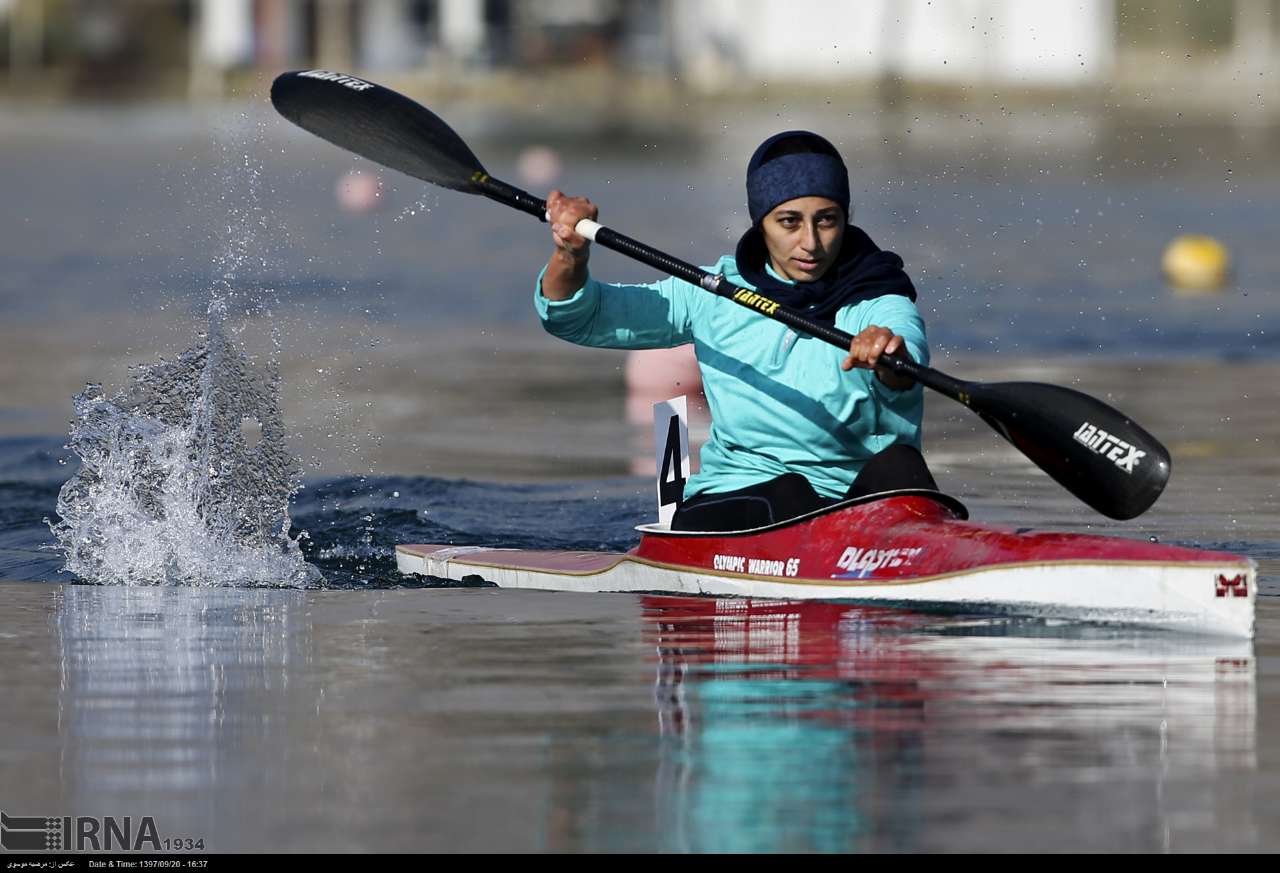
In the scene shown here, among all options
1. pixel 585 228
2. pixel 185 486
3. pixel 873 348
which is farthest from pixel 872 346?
pixel 185 486

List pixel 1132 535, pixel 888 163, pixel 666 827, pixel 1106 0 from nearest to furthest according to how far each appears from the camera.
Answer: pixel 666 827 < pixel 1132 535 < pixel 888 163 < pixel 1106 0

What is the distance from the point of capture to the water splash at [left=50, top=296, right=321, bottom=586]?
7.89 meters

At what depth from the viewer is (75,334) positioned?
17.9 meters

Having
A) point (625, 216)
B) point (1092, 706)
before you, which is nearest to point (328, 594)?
point (1092, 706)

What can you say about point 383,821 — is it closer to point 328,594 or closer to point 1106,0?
point 328,594

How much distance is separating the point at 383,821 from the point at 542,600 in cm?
324

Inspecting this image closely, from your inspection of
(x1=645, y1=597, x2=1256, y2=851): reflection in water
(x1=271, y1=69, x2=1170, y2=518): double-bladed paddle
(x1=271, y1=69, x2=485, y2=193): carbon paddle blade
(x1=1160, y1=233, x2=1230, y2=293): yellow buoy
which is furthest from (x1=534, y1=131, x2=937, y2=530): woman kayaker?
(x1=1160, y1=233, x2=1230, y2=293): yellow buoy

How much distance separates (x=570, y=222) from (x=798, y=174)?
2.52 feet

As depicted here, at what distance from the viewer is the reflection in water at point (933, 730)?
4090mm

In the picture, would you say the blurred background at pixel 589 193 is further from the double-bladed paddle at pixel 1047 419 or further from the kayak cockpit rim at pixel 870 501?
the kayak cockpit rim at pixel 870 501

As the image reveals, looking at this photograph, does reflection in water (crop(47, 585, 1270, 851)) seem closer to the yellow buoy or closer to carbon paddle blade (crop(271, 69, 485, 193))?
carbon paddle blade (crop(271, 69, 485, 193))

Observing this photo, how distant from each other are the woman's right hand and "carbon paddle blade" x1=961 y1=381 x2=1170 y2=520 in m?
1.30

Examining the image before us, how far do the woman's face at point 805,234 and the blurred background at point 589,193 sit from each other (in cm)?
387

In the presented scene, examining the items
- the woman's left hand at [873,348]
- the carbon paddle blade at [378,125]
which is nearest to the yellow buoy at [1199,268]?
the carbon paddle blade at [378,125]
